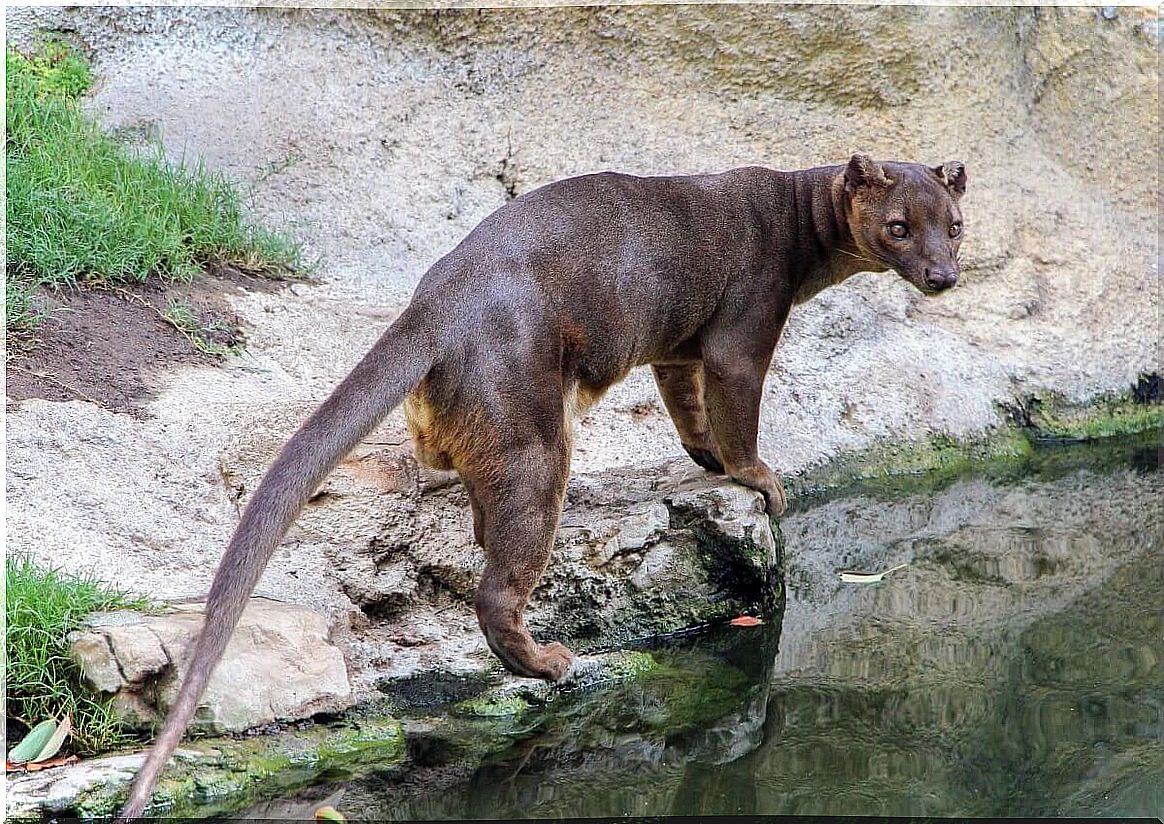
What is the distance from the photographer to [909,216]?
4.98 m

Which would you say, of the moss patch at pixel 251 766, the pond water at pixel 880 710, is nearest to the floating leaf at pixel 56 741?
the moss patch at pixel 251 766

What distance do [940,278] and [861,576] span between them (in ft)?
4.45

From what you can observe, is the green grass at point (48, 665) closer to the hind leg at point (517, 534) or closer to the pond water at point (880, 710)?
the pond water at point (880, 710)

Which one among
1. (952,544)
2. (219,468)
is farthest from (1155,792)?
(219,468)

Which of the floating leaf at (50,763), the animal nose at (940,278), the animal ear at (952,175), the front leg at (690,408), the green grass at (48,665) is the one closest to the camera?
the floating leaf at (50,763)

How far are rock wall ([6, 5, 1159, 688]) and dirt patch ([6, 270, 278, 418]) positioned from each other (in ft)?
0.84

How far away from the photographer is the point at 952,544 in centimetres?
592

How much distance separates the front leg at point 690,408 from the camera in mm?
5418

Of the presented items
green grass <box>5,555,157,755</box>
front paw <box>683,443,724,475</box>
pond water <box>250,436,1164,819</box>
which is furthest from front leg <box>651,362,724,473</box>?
green grass <box>5,555,157,755</box>

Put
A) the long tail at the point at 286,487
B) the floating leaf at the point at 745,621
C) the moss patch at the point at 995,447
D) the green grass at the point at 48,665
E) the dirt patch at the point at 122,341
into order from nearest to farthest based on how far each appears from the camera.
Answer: the long tail at the point at 286,487 < the green grass at the point at 48,665 < the floating leaf at the point at 745,621 < the dirt patch at the point at 122,341 < the moss patch at the point at 995,447

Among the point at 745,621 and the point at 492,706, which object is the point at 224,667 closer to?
the point at 492,706

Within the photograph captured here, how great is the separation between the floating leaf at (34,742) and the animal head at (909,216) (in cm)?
329

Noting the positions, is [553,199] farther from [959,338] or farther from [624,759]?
[959,338]

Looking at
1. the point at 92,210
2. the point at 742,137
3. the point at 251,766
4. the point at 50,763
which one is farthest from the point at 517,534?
the point at 742,137
